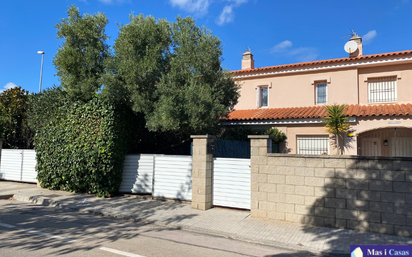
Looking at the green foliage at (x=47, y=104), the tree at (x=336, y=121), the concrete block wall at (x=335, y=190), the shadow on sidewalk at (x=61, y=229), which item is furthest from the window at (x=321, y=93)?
Result: the green foliage at (x=47, y=104)

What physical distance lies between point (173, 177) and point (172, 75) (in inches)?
141

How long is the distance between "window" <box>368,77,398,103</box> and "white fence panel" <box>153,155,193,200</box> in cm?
1027

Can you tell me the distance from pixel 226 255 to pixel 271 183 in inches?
118

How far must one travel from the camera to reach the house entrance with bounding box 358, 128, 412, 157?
12297 mm

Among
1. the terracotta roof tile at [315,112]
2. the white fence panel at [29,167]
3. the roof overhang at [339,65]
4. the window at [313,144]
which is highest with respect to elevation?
the roof overhang at [339,65]

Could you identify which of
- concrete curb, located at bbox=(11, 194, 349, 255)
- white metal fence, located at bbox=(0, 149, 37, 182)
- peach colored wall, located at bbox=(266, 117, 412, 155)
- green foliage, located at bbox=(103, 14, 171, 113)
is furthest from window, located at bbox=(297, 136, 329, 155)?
white metal fence, located at bbox=(0, 149, 37, 182)

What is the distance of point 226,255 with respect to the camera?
5066 mm

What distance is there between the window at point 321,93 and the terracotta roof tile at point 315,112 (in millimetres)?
797

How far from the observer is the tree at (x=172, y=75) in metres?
9.18

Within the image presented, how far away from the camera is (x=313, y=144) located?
1276cm

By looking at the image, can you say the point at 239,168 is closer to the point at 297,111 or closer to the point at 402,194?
the point at 402,194

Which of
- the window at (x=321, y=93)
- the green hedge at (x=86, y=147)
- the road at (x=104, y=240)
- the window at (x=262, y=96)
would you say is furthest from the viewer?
the window at (x=262, y=96)

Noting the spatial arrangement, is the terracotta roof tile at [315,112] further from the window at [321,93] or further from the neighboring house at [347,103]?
the window at [321,93]

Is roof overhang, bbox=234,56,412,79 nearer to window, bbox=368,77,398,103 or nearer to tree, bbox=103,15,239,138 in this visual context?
window, bbox=368,77,398,103
